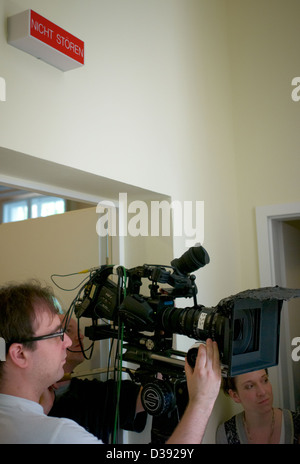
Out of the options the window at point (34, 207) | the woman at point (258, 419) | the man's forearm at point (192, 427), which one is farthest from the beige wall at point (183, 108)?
the window at point (34, 207)

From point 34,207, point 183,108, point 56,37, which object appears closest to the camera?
point 56,37

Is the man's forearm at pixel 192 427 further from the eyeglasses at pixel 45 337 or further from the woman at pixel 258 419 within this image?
the woman at pixel 258 419

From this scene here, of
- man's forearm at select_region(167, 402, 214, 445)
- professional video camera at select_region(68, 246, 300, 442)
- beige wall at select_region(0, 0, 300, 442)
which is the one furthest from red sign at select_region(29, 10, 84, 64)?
man's forearm at select_region(167, 402, 214, 445)

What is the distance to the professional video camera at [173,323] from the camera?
1089mm

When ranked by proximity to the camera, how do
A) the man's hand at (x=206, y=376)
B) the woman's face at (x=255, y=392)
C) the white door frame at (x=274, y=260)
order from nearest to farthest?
the man's hand at (x=206, y=376)
the woman's face at (x=255, y=392)
the white door frame at (x=274, y=260)

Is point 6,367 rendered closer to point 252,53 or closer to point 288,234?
point 288,234

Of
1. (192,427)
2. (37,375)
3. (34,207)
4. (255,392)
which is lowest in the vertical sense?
(255,392)

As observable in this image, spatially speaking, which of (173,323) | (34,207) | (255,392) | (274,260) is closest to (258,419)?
(255,392)

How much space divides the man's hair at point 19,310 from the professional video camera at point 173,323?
226 mm

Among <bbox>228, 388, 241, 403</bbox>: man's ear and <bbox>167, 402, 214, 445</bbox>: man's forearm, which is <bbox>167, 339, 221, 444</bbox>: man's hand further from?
<bbox>228, 388, 241, 403</bbox>: man's ear

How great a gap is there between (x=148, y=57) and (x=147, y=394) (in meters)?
1.43

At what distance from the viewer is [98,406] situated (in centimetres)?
151

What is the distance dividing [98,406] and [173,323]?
55 cm

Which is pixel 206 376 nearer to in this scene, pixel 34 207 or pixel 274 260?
pixel 274 260
